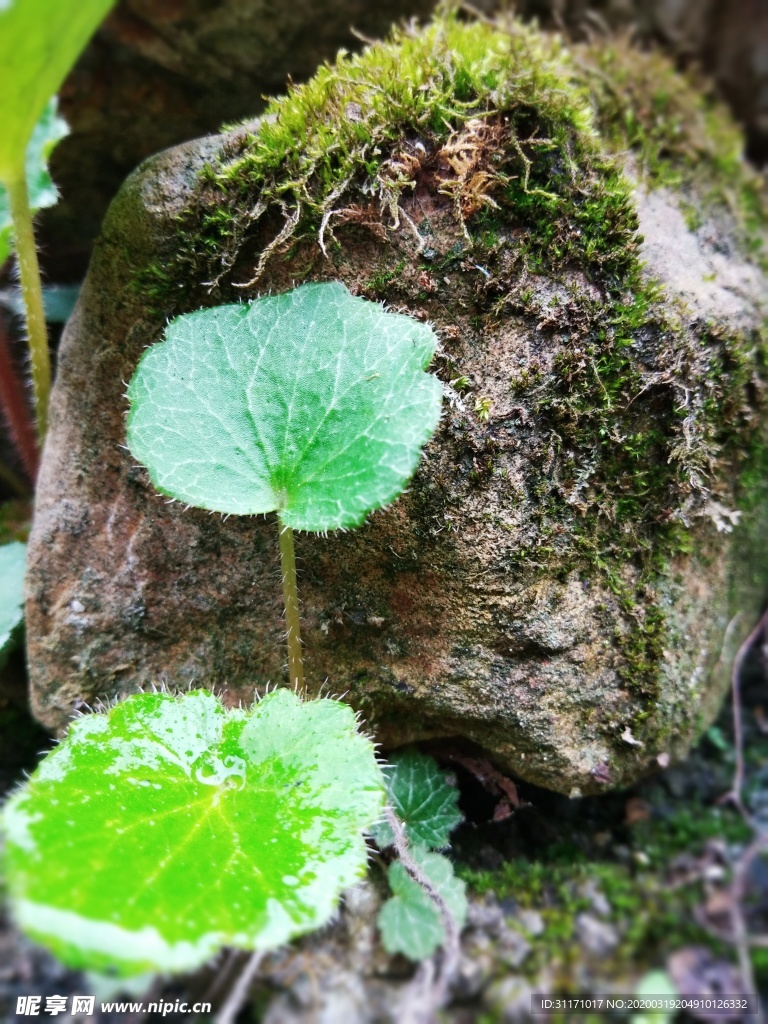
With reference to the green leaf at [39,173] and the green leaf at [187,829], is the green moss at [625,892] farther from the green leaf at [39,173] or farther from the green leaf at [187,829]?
the green leaf at [39,173]

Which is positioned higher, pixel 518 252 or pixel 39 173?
pixel 39 173

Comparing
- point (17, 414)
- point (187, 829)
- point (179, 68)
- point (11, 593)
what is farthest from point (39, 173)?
point (187, 829)

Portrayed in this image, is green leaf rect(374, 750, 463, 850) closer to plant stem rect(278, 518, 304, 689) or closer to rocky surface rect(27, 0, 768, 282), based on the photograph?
plant stem rect(278, 518, 304, 689)

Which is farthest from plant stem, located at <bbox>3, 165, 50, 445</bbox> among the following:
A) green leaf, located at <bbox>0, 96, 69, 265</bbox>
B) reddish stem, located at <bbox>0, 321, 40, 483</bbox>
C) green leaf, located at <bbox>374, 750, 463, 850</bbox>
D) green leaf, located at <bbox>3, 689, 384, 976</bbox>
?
green leaf, located at <bbox>374, 750, 463, 850</bbox>

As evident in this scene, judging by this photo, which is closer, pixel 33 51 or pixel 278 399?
pixel 33 51

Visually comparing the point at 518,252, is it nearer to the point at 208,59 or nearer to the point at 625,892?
the point at 625,892

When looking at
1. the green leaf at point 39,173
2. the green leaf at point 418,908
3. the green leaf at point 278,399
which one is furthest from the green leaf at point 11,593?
the green leaf at point 418,908
